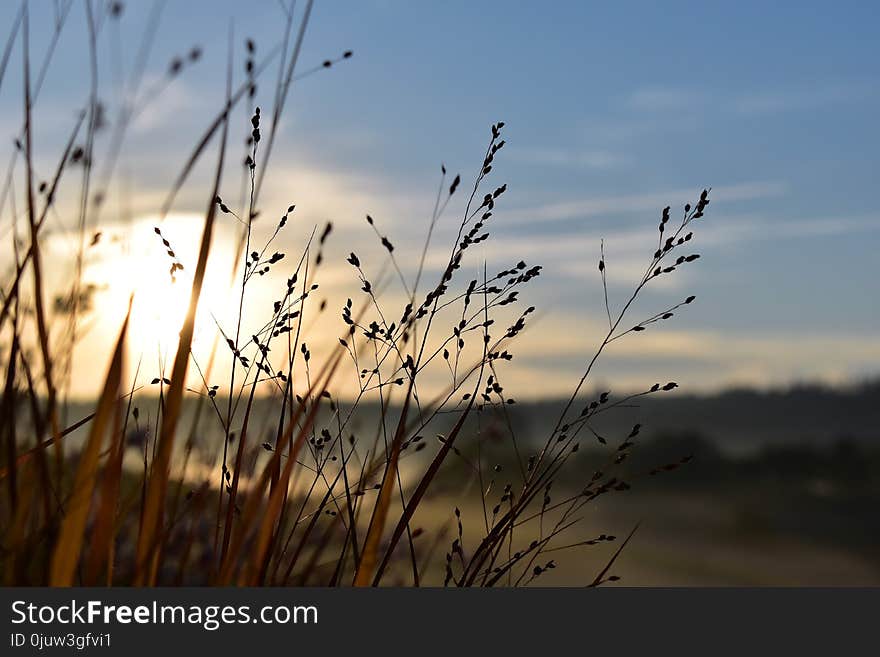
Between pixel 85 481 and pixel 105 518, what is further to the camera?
pixel 105 518

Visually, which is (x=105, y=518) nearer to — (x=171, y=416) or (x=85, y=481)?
(x=85, y=481)

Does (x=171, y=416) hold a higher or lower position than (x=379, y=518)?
higher

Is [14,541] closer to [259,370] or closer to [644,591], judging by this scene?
[259,370]

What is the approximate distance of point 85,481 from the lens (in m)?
1.46

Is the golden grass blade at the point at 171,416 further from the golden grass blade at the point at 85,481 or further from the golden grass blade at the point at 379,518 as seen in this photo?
the golden grass blade at the point at 379,518

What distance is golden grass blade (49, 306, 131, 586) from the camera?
56.5 inches

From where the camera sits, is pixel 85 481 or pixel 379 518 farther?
pixel 379 518

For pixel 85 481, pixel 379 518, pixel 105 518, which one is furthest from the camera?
pixel 379 518

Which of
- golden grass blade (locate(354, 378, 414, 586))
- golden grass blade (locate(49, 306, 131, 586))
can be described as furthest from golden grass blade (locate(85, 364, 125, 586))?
golden grass blade (locate(354, 378, 414, 586))

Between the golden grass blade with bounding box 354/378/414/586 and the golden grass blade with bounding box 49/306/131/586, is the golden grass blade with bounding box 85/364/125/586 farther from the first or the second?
the golden grass blade with bounding box 354/378/414/586

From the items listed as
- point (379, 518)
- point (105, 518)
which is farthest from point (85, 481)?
point (379, 518)

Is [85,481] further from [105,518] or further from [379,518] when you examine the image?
[379,518]

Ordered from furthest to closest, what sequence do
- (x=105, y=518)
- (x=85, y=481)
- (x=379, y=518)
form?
(x=379, y=518) → (x=105, y=518) → (x=85, y=481)

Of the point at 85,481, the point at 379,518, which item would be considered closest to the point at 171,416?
the point at 85,481
